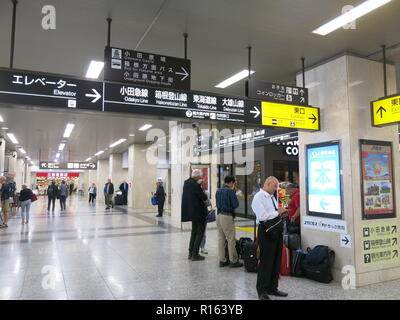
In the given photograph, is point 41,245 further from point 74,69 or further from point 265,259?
point 265,259

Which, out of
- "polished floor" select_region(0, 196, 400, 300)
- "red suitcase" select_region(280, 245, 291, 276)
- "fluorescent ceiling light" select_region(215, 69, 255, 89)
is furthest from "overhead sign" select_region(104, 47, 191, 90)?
"red suitcase" select_region(280, 245, 291, 276)

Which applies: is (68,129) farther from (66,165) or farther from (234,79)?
(66,165)

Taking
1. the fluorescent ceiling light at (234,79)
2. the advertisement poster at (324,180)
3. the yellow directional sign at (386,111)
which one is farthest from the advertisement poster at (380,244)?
the fluorescent ceiling light at (234,79)

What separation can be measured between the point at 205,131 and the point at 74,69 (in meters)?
8.05

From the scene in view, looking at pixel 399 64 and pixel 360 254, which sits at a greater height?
pixel 399 64

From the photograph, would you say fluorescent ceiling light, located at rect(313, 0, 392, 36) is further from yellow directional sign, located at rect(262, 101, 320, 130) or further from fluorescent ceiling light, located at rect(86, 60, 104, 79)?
fluorescent ceiling light, located at rect(86, 60, 104, 79)

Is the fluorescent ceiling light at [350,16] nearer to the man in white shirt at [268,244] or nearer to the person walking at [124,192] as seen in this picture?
the man in white shirt at [268,244]

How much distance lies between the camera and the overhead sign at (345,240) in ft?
15.6

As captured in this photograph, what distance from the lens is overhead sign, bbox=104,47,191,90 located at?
387 cm

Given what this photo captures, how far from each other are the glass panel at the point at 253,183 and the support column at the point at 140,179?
612 cm

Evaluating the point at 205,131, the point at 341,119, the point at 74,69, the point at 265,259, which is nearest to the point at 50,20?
the point at 74,69

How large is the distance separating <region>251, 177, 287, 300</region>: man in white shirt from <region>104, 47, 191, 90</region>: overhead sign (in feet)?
6.07

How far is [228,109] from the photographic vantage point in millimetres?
4434

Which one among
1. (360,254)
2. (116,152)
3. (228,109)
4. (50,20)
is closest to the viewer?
(50,20)
